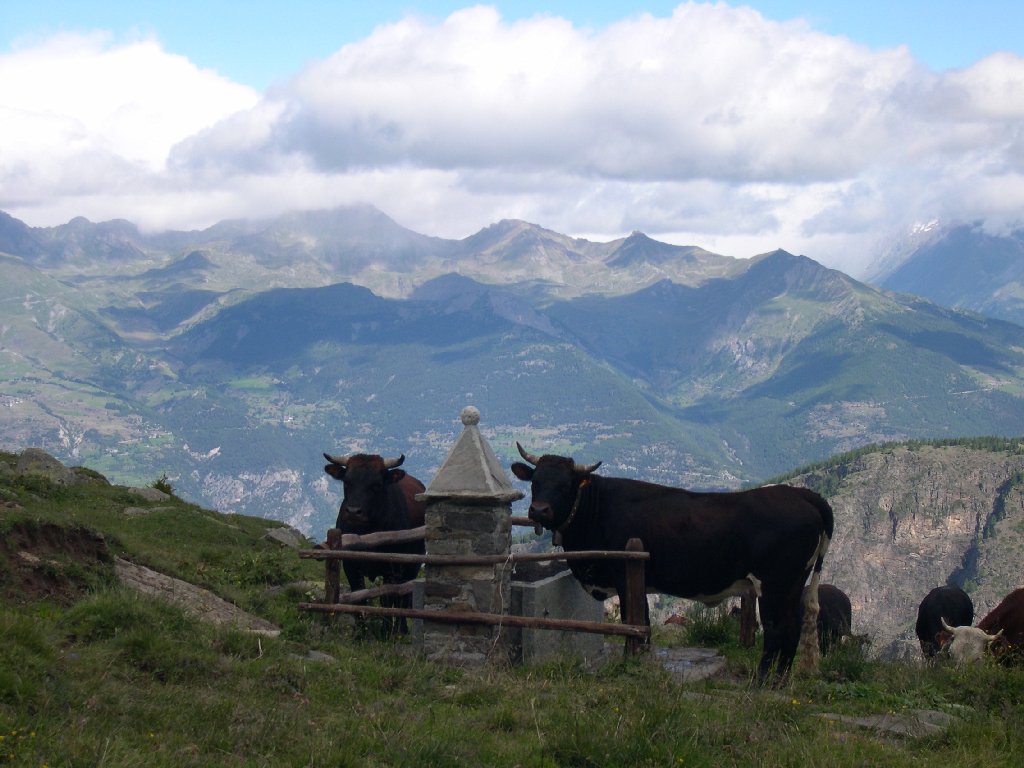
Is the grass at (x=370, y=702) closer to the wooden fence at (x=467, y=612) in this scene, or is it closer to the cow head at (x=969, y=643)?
the wooden fence at (x=467, y=612)

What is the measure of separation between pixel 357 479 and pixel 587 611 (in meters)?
4.38

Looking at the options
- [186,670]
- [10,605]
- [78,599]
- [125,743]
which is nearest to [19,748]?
[125,743]

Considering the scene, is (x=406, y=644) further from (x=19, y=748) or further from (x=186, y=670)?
(x=19, y=748)

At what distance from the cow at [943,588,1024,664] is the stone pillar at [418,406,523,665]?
724cm

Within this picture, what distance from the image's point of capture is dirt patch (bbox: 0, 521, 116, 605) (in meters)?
11.9

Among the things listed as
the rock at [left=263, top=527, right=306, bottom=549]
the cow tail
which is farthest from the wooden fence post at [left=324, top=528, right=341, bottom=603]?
the rock at [left=263, top=527, right=306, bottom=549]

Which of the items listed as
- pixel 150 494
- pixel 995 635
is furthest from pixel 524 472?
pixel 150 494

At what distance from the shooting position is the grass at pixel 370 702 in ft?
26.7

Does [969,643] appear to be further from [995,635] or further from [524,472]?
[524,472]

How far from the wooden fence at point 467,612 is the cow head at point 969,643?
19.6 ft

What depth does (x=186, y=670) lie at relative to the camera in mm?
9961

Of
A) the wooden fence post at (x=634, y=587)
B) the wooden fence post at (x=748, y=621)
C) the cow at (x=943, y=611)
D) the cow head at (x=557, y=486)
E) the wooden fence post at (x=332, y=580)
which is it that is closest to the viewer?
the wooden fence post at (x=634, y=587)

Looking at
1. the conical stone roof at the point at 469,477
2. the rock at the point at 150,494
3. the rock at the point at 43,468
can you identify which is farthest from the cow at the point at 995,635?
the rock at the point at 43,468

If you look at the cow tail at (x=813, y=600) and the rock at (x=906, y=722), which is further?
the cow tail at (x=813, y=600)
